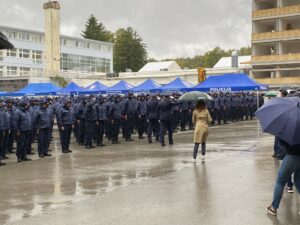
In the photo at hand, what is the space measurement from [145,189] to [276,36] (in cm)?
5423

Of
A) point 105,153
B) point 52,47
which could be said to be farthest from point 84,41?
point 105,153

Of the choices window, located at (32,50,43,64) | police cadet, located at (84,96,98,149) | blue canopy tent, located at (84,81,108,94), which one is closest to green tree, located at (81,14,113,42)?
window, located at (32,50,43,64)

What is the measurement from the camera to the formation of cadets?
16141 mm

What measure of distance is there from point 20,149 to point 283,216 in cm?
1006

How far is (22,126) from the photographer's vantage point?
15.9 m

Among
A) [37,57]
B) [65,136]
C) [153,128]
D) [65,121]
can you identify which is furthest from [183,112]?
[37,57]

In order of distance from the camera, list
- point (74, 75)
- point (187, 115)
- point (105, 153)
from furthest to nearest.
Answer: point (74, 75) < point (187, 115) < point (105, 153)

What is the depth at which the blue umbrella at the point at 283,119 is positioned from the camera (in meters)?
7.37

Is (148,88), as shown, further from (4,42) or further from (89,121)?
(4,42)

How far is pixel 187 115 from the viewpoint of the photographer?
28719mm

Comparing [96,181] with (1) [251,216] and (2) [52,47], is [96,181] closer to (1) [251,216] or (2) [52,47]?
(1) [251,216]

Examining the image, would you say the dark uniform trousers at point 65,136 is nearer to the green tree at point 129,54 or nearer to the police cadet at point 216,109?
the police cadet at point 216,109

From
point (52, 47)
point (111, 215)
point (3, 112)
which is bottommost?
point (111, 215)

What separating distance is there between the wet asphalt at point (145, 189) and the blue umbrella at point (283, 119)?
1332 millimetres
